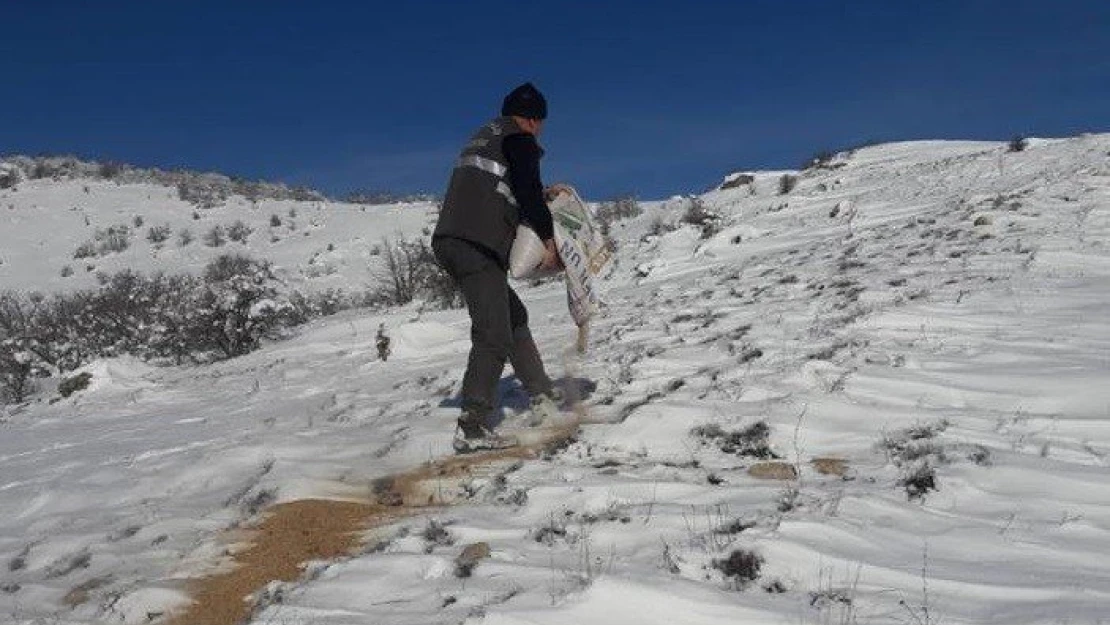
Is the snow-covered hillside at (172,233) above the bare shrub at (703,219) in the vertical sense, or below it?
above

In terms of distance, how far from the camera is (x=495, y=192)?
5422 millimetres

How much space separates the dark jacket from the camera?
17.6 feet

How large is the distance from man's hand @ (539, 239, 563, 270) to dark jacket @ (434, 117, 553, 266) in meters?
0.08

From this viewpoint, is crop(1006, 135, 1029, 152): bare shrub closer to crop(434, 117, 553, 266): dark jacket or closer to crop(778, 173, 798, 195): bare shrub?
crop(778, 173, 798, 195): bare shrub

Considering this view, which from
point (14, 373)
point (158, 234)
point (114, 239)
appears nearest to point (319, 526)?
point (14, 373)

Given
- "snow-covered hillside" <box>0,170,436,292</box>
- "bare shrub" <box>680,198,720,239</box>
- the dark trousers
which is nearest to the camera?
the dark trousers

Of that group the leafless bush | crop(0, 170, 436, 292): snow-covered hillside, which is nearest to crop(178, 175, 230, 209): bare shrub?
crop(0, 170, 436, 292): snow-covered hillside

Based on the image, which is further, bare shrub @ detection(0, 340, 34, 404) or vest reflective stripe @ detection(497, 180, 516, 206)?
bare shrub @ detection(0, 340, 34, 404)

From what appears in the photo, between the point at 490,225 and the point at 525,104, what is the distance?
2.42 ft

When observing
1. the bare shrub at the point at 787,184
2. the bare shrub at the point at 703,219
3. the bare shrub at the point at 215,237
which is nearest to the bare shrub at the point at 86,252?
the bare shrub at the point at 215,237

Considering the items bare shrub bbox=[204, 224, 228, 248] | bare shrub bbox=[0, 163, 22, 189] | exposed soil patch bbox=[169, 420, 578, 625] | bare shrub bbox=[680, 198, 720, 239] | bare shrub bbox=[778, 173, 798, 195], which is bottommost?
exposed soil patch bbox=[169, 420, 578, 625]

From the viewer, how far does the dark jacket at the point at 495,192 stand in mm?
5355

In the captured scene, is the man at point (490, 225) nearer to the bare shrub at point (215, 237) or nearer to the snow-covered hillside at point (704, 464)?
the snow-covered hillside at point (704, 464)

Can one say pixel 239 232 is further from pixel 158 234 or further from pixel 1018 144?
pixel 1018 144
